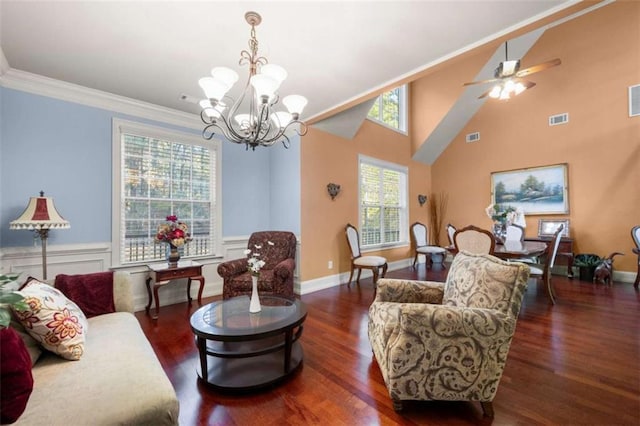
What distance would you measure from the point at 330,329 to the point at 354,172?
3033 millimetres

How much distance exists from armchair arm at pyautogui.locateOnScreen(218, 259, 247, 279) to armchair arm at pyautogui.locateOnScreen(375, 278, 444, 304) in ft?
6.15

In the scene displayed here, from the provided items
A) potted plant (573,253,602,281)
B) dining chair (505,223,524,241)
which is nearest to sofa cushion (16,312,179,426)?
dining chair (505,223,524,241)

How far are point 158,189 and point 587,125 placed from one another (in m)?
7.37

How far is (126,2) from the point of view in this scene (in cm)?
182

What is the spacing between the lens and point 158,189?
3562 mm

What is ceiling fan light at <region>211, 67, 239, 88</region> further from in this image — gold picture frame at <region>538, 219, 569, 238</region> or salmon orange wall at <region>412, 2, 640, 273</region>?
gold picture frame at <region>538, 219, 569, 238</region>

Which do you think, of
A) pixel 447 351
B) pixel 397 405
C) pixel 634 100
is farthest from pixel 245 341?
pixel 634 100

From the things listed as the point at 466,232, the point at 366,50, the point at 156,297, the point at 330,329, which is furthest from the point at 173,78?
the point at 466,232

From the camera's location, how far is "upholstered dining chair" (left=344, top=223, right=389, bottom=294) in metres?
4.27

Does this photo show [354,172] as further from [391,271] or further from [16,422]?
[16,422]

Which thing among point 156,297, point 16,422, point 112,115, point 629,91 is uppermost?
point 629,91

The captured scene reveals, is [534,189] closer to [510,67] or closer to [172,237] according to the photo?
[510,67]

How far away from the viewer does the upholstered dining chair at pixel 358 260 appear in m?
4.27

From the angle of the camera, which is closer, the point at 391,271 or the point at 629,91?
the point at 629,91
